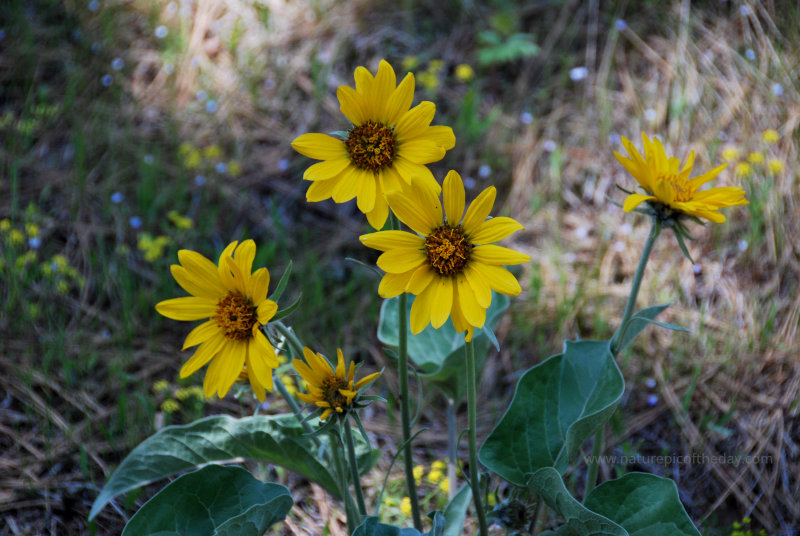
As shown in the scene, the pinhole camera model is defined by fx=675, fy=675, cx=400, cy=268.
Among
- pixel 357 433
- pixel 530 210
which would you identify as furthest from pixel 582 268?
pixel 357 433

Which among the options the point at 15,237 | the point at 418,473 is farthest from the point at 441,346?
the point at 15,237

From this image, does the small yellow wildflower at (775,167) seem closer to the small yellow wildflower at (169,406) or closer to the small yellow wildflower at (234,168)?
the small yellow wildflower at (234,168)

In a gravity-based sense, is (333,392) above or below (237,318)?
below

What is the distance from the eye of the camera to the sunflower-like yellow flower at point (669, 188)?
5.39 feet

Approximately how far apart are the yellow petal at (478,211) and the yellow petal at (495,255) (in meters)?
0.05

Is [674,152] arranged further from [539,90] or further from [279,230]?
[279,230]

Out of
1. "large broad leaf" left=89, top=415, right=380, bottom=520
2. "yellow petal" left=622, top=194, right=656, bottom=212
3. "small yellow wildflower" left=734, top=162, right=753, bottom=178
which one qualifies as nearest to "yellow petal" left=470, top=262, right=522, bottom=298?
"yellow petal" left=622, top=194, right=656, bottom=212

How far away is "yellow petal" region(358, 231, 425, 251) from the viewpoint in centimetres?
144

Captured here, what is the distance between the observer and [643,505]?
66.5 inches

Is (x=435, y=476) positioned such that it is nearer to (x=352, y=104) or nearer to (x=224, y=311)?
(x=224, y=311)

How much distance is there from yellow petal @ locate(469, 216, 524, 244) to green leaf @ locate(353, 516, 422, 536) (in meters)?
0.72

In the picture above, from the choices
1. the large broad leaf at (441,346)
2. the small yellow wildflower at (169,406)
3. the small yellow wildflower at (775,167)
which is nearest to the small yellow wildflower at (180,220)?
the small yellow wildflower at (169,406)

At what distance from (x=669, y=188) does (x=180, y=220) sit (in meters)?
2.33

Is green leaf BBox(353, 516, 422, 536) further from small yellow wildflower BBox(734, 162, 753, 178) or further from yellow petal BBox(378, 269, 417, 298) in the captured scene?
small yellow wildflower BBox(734, 162, 753, 178)
